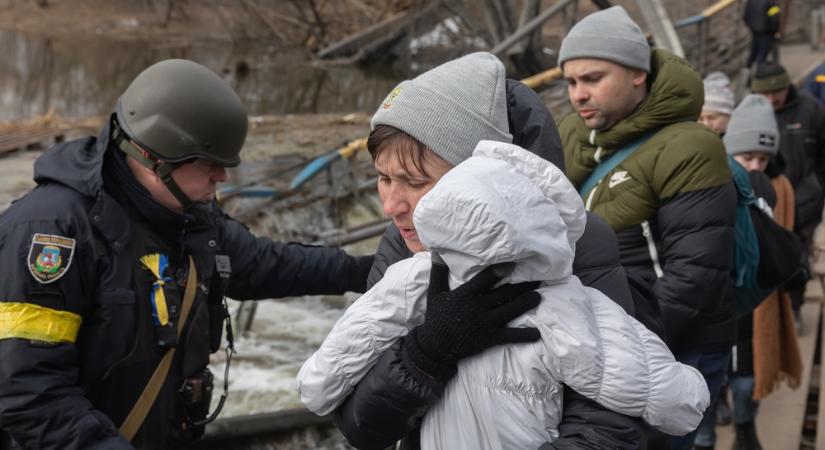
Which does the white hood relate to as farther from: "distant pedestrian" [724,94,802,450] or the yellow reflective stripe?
"distant pedestrian" [724,94,802,450]

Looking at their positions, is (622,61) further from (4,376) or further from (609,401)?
(4,376)

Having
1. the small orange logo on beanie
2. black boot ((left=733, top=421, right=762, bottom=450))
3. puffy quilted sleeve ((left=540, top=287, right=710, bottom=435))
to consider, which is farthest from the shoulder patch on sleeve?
black boot ((left=733, top=421, right=762, bottom=450))

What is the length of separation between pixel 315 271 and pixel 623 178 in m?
1.09

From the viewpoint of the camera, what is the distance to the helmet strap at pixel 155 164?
2668 mm

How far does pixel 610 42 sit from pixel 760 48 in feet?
27.9

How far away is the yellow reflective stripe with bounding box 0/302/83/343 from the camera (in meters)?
2.35

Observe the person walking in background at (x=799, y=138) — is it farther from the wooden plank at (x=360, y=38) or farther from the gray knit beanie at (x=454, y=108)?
the wooden plank at (x=360, y=38)

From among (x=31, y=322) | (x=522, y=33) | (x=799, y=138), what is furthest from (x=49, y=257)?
(x=522, y=33)

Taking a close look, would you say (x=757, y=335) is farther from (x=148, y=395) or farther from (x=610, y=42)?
(x=148, y=395)

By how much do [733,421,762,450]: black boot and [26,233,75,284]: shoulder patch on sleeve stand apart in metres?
3.43

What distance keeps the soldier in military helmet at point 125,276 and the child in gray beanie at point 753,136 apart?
8.90 ft

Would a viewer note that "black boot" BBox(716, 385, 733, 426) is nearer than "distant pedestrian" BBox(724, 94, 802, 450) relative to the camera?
No

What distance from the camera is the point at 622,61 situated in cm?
312

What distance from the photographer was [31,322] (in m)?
2.36
